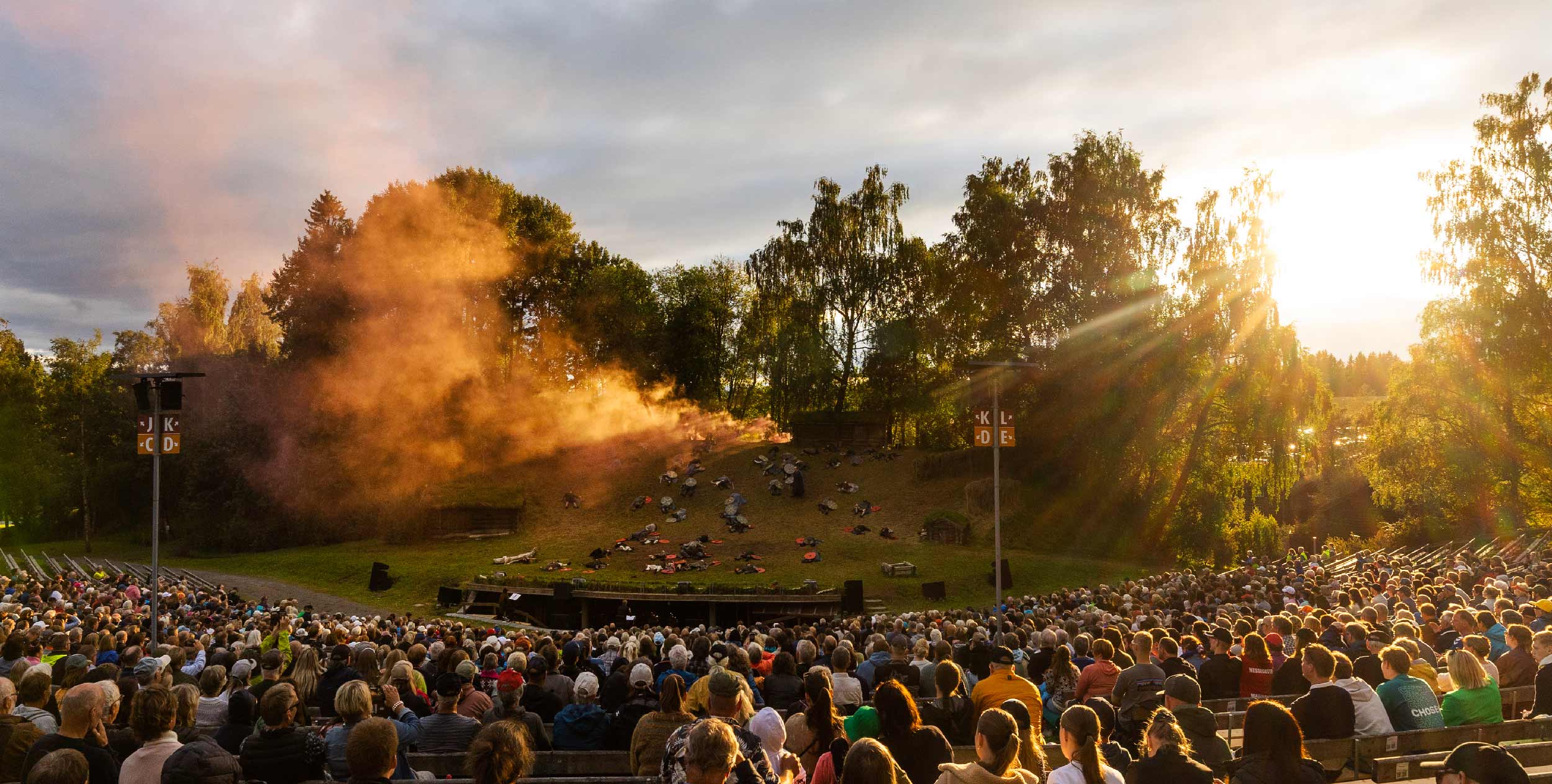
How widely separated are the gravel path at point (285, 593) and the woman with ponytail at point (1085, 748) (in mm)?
30834

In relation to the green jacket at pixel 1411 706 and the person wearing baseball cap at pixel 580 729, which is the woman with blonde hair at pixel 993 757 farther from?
the green jacket at pixel 1411 706

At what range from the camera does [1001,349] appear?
42812 mm

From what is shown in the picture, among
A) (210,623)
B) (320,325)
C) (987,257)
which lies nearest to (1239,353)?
(987,257)

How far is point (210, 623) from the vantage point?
21.1 m

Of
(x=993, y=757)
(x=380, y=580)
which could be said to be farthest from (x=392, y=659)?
(x=380, y=580)

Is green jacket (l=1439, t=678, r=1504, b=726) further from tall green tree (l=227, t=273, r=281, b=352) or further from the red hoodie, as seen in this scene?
tall green tree (l=227, t=273, r=281, b=352)

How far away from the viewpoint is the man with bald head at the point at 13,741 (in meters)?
6.52

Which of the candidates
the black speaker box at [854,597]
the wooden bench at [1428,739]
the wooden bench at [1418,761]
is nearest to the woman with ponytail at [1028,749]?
the wooden bench at [1418,761]

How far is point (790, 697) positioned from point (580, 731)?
202cm

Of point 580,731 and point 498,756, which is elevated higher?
point 498,756

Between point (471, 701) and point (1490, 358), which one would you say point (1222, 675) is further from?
point (1490, 358)

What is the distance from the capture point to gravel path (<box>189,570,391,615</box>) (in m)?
33.0

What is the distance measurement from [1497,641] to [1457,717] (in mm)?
4035

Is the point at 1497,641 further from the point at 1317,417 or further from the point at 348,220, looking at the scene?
the point at 348,220
